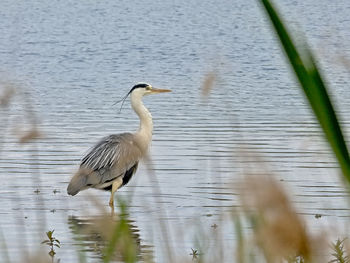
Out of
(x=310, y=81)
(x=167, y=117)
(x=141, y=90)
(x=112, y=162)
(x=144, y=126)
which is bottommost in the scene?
(x=167, y=117)

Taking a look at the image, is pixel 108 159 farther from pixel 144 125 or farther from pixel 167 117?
pixel 167 117

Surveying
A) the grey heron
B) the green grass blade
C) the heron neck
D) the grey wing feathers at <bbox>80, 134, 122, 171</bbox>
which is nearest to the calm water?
the green grass blade

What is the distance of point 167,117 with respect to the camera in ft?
45.5

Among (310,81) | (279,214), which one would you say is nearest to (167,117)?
(279,214)

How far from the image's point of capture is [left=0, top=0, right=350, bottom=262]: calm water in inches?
270

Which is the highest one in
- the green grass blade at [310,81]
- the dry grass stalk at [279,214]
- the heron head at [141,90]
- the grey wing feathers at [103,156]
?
the green grass blade at [310,81]

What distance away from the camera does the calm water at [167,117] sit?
6.85 m

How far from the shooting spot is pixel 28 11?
1309 inches

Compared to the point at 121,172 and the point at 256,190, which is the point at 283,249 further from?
the point at 121,172

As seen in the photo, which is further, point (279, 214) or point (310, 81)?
point (279, 214)

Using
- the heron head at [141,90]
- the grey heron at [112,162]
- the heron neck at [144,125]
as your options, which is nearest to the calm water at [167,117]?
the grey heron at [112,162]

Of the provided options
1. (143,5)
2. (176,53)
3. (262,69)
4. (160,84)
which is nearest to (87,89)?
(160,84)

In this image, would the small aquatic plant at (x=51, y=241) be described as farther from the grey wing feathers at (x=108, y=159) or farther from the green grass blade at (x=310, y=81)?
the green grass blade at (x=310, y=81)

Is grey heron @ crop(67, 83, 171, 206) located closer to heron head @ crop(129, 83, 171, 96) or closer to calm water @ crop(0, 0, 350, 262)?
calm water @ crop(0, 0, 350, 262)
